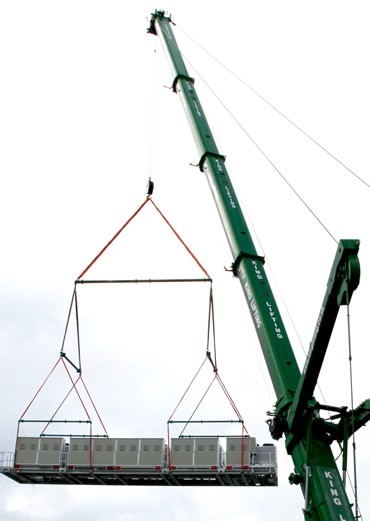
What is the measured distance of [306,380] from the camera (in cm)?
1306

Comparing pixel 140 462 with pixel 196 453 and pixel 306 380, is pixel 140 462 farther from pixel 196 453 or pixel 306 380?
pixel 306 380

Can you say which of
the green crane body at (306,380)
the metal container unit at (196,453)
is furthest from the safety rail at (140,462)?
the green crane body at (306,380)

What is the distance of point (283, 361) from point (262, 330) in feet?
3.47

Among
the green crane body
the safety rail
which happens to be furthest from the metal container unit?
the green crane body

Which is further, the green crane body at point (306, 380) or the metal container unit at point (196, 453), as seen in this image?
the metal container unit at point (196, 453)

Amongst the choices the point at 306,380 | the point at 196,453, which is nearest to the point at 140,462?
the point at 196,453

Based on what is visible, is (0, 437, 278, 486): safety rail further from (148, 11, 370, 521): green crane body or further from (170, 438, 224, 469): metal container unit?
(148, 11, 370, 521): green crane body

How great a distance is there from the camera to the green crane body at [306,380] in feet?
39.4

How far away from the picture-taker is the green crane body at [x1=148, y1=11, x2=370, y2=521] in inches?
473

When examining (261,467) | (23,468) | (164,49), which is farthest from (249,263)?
(164,49)

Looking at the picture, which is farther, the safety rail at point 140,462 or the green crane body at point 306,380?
the safety rail at point 140,462

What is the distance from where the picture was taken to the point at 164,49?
27594 mm

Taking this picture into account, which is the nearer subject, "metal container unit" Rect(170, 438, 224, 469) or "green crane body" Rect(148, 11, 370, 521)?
"green crane body" Rect(148, 11, 370, 521)

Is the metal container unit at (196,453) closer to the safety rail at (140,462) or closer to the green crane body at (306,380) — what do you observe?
the safety rail at (140,462)
